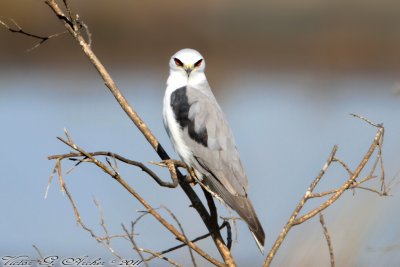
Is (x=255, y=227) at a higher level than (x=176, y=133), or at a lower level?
lower

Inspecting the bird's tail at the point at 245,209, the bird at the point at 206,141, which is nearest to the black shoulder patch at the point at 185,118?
the bird at the point at 206,141

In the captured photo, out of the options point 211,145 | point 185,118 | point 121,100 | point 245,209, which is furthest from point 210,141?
point 121,100

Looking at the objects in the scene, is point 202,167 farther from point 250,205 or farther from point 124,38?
point 124,38

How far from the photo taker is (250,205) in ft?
10.9

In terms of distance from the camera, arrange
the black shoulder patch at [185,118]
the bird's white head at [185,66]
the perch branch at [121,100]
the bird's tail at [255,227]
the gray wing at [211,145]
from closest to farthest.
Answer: the perch branch at [121,100], the bird's tail at [255,227], the gray wing at [211,145], the black shoulder patch at [185,118], the bird's white head at [185,66]

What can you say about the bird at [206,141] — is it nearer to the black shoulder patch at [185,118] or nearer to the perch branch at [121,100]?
the black shoulder patch at [185,118]

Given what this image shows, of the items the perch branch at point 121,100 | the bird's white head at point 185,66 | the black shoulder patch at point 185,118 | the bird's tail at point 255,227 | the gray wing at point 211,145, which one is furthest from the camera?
the bird's white head at point 185,66

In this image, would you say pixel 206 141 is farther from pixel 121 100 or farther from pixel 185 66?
pixel 121 100

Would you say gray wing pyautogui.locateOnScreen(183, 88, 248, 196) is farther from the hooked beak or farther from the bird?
the hooked beak

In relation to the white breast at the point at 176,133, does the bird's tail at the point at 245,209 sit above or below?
below

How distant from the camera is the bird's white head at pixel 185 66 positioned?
3.86 metres

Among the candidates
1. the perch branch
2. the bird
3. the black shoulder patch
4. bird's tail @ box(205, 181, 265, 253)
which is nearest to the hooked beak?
the bird

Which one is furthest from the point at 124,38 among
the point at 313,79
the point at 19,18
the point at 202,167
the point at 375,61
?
the point at 202,167

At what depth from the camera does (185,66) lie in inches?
152
